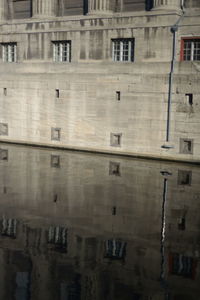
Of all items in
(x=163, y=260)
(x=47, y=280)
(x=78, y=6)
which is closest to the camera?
(x=47, y=280)

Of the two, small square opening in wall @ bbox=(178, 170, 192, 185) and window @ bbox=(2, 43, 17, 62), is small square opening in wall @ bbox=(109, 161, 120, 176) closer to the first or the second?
small square opening in wall @ bbox=(178, 170, 192, 185)

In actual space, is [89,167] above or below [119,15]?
below

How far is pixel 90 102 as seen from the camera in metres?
31.4

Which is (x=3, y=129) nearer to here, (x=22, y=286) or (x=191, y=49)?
(x=191, y=49)

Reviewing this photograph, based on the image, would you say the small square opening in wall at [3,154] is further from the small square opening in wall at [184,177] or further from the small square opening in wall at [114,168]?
the small square opening in wall at [184,177]

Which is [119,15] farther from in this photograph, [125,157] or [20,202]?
[20,202]

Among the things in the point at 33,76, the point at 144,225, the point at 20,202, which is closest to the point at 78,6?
the point at 33,76

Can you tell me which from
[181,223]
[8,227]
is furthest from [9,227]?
[181,223]

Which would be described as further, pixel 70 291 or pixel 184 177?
pixel 184 177

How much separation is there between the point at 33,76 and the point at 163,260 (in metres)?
24.5

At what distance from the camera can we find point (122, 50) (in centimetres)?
3133

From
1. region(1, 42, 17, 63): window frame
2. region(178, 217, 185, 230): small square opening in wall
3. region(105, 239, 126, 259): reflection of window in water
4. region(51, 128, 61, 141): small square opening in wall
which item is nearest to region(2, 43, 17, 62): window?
region(1, 42, 17, 63): window frame

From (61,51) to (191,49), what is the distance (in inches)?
423

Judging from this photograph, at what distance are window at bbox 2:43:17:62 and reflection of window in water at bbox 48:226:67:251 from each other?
24412 mm
